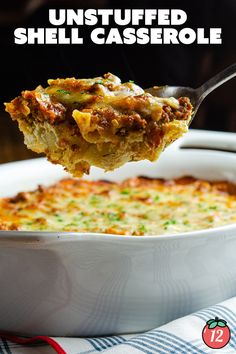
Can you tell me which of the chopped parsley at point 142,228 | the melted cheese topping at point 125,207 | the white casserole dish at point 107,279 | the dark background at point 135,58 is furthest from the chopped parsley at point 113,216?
the dark background at point 135,58

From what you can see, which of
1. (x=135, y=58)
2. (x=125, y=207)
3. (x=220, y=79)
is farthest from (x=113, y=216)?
(x=135, y=58)

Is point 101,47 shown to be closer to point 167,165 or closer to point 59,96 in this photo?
point 167,165

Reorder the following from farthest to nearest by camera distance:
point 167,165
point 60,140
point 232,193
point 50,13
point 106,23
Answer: point 106,23 < point 50,13 < point 167,165 < point 232,193 < point 60,140

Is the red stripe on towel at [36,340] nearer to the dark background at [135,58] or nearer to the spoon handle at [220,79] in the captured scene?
the spoon handle at [220,79]

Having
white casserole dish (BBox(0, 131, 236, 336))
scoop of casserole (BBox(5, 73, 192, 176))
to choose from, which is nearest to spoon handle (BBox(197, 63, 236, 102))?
scoop of casserole (BBox(5, 73, 192, 176))

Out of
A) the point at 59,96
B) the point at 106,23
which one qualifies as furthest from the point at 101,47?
the point at 59,96

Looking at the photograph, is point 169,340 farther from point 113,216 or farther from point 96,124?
point 113,216
